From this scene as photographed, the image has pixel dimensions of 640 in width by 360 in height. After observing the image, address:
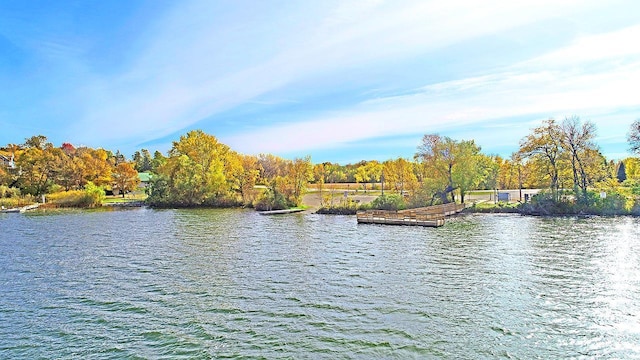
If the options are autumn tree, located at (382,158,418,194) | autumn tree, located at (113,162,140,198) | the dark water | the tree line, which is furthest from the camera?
autumn tree, located at (113,162,140,198)

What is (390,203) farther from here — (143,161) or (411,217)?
(143,161)

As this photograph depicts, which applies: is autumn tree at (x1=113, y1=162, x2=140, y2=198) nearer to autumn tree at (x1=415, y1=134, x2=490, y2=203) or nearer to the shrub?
the shrub

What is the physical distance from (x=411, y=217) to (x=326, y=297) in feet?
A: 69.6

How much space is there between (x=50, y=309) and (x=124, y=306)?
2.32m

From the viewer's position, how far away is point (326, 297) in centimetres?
1323

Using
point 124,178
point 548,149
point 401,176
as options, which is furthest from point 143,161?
point 548,149

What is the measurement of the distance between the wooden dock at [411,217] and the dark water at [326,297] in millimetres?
6236

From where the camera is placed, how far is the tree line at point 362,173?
127 feet

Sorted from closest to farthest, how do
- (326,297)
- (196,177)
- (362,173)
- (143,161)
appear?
1. (326,297)
2. (196,177)
3. (362,173)
4. (143,161)

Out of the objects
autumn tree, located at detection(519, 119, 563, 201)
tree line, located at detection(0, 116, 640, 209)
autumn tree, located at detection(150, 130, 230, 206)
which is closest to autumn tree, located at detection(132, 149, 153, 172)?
tree line, located at detection(0, 116, 640, 209)

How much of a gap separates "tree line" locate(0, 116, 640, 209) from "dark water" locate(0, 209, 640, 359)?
15.3 m

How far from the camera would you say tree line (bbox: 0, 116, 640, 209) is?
127 feet

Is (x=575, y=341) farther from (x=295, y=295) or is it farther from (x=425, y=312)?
(x=295, y=295)

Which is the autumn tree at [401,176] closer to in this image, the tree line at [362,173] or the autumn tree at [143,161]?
the tree line at [362,173]
